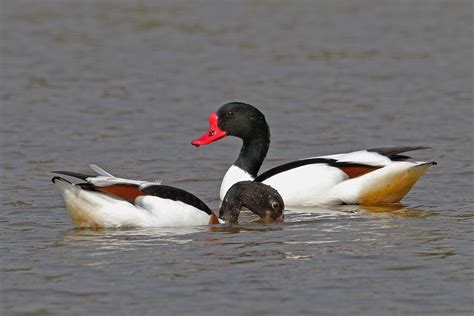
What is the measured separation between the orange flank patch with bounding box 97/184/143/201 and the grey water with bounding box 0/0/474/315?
314 millimetres

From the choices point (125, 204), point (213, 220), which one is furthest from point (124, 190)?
point (213, 220)

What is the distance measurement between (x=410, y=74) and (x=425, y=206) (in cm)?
927

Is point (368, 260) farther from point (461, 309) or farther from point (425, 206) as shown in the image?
point (425, 206)

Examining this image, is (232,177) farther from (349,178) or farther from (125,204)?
(125,204)

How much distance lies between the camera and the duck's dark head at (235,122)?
1371 centimetres

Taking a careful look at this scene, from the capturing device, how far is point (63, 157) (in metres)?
15.2

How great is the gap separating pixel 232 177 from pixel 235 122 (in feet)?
2.41

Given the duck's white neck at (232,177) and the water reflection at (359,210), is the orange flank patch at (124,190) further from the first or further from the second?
the duck's white neck at (232,177)

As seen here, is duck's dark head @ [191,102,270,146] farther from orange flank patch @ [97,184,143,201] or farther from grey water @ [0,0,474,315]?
orange flank patch @ [97,184,143,201]

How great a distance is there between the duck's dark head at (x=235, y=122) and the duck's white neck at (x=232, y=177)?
1.37 ft

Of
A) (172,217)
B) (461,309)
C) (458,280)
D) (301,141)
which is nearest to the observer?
(461,309)

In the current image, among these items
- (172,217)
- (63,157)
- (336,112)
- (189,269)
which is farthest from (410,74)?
(189,269)

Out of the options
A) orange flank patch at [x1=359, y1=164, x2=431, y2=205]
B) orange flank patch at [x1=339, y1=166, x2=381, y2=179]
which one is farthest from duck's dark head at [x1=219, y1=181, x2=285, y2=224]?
orange flank patch at [x1=359, y1=164, x2=431, y2=205]

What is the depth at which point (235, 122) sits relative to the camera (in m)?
13.7
